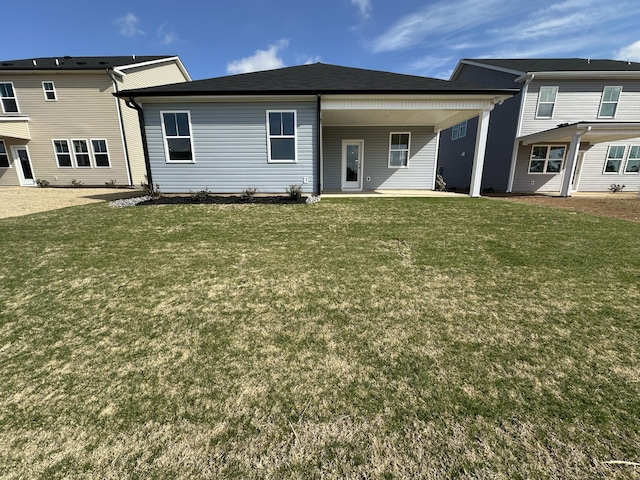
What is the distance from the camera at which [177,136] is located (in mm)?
9906

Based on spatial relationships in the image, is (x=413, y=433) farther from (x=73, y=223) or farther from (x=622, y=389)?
(x=73, y=223)

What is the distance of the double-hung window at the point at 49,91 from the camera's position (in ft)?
49.2

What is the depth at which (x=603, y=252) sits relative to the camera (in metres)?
4.98

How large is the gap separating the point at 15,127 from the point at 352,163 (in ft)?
57.5

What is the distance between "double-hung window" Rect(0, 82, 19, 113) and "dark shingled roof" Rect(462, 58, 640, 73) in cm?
2547

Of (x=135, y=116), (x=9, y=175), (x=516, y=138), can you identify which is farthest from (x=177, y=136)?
(x=516, y=138)

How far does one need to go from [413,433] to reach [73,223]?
7.90 meters

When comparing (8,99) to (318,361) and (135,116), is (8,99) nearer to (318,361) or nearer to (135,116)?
(135,116)

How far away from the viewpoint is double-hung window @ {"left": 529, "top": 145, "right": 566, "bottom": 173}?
14.7 metres

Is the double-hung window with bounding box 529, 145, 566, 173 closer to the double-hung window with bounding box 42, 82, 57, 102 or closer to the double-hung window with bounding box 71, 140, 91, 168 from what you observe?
the double-hung window with bounding box 71, 140, 91, 168

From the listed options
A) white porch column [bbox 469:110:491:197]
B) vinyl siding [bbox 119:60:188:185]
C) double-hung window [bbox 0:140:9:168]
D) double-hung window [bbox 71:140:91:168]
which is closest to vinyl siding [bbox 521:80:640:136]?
white porch column [bbox 469:110:491:197]

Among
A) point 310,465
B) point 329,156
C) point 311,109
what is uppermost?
point 311,109

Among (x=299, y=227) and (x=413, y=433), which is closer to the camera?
(x=413, y=433)

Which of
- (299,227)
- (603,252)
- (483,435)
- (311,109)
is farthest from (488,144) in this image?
(483,435)
